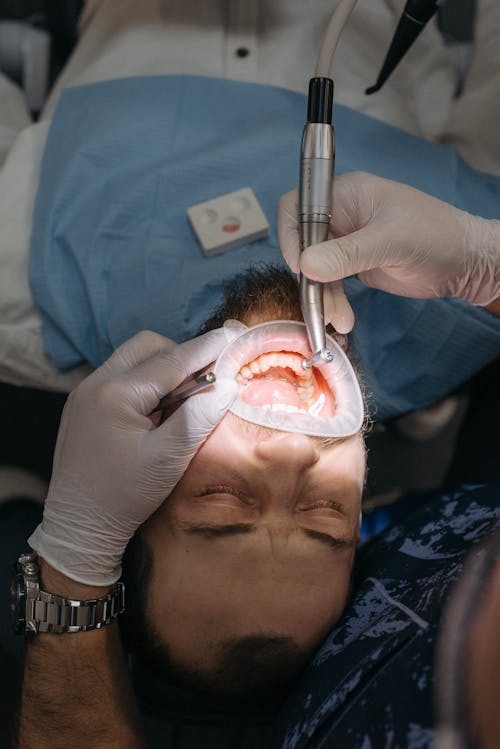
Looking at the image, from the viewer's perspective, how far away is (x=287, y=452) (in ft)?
4.18

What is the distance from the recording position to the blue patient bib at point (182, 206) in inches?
64.4

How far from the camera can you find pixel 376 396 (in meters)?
1.74

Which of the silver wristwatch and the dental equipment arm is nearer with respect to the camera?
the silver wristwatch

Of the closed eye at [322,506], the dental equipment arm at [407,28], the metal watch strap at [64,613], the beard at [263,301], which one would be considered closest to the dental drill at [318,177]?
the beard at [263,301]

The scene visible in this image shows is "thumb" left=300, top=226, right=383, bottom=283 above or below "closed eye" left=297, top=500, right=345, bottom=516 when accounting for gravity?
above

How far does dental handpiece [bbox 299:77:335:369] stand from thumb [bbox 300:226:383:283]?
0.03m

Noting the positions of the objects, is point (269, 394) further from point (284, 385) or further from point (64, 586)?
point (64, 586)

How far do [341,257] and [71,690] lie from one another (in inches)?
38.4

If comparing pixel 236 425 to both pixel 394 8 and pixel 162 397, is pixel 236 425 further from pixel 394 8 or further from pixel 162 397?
pixel 394 8

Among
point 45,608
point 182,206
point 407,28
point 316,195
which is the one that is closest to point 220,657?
point 45,608

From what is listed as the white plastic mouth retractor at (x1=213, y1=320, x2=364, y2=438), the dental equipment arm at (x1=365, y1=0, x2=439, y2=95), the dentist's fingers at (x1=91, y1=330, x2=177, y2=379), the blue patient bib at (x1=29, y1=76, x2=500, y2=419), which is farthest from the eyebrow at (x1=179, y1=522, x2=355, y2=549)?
the dental equipment arm at (x1=365, y1=0, x2=439, y2=95)

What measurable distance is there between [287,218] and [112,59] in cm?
76

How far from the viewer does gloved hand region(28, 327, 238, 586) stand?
1249 mm

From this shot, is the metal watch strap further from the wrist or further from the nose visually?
the nose
